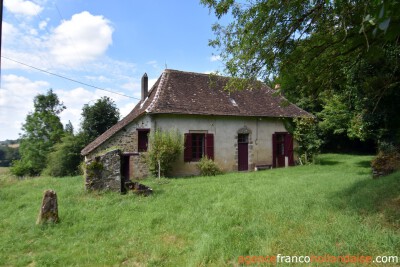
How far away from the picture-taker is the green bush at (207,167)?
13047 mm

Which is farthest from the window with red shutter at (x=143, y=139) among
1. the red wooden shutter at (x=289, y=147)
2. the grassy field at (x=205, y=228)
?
the red wooden shutter at (x=289, y=147)

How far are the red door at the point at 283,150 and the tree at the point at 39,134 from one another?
19642 mm

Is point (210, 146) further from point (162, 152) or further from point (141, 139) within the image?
point (141, 139)

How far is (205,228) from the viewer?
196 inches

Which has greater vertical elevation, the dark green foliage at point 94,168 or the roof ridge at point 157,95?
the roof ridge at point 157,95

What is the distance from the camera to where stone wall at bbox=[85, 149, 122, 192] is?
810 centimetres

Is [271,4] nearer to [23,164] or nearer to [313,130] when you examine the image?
[313,130]

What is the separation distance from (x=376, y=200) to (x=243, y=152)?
9.45 m

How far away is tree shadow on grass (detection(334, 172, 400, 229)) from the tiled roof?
6.78 meters

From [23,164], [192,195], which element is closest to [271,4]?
→ [192,195]

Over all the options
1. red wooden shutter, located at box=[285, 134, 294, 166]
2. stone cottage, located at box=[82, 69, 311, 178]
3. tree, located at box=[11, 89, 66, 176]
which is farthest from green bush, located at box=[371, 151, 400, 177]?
tree, located at box=[11, 89, 66, 176]

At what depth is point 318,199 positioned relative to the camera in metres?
6.13

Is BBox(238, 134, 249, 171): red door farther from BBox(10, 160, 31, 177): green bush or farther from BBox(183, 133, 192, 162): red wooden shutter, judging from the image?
BBox(10, 160, 31, 177): green bush

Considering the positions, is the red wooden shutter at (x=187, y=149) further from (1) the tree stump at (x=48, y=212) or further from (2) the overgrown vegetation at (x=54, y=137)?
(2) the overgrown vegetation at (x=54, y=137)
